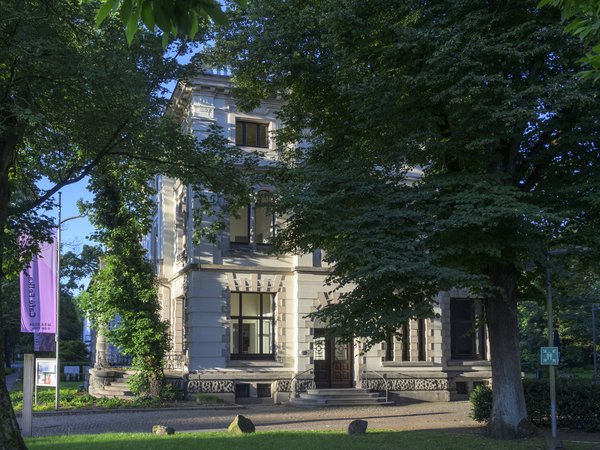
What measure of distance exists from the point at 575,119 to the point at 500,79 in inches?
93.7

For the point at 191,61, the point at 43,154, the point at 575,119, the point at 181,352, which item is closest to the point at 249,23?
the point at 191,61

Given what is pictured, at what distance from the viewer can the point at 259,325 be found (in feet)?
91.5

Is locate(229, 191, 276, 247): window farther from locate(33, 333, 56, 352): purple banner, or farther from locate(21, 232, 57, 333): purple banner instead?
locate(33, 333, 56, 352): purple banner

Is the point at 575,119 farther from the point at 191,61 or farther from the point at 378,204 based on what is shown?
the point at 191,61

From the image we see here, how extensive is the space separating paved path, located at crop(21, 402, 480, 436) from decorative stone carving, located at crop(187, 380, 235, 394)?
1498mm

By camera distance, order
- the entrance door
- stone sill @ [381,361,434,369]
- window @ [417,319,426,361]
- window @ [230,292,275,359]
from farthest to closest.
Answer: window @ [417,319,426,361] → stone sill @ [381,361,434,369] → the entrance door → window @ [230,292,275,359]

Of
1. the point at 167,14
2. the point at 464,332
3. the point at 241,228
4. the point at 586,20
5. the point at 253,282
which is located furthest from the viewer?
the point at 464,332

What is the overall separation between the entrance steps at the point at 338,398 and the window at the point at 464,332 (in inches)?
211

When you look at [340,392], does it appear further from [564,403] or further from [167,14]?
[167,14]

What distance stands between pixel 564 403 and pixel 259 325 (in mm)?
13400

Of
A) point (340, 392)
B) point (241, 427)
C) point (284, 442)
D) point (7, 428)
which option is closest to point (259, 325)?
point (340, 392)

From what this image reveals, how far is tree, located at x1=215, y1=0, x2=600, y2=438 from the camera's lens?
13.1 metres

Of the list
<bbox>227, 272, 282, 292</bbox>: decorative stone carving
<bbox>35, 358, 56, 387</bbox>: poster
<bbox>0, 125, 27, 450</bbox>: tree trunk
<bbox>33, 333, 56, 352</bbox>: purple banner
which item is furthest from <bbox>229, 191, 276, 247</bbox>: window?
<bbox>0, 125, 27, 450</bbox>: tree trunk

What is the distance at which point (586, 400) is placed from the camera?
17.0 m
